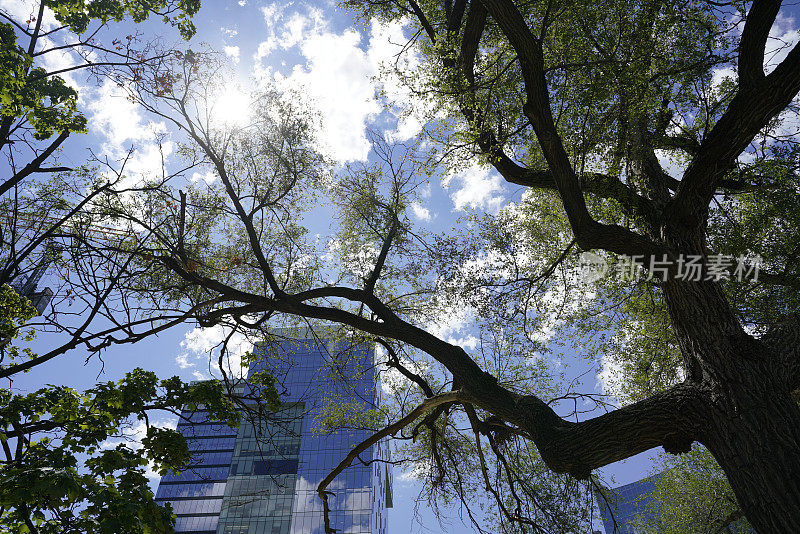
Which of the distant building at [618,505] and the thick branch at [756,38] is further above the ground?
the thick branch at [756,38]

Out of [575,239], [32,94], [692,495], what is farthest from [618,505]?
[32,94]

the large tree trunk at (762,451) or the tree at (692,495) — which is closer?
the large tree trunk at (762,451)

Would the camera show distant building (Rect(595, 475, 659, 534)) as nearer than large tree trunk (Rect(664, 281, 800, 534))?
No

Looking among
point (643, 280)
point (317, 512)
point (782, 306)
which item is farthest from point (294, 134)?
point (317, 512)

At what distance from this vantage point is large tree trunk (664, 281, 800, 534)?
13.1ft

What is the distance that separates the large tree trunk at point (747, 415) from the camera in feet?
13.1

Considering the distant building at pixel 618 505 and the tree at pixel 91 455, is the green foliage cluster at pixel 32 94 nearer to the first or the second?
the tree at pixel 91 455

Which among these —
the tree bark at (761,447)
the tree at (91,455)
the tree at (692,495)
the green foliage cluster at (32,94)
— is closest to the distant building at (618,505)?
the tree at (692,495)

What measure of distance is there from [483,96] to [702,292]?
462 centimetres

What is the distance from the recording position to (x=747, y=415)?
443 centimetres

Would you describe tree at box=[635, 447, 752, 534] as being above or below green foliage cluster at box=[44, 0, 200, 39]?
below

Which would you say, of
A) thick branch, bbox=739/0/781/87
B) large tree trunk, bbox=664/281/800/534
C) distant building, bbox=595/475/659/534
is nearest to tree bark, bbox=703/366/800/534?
large tree trunk, bbox=664/281/800/534

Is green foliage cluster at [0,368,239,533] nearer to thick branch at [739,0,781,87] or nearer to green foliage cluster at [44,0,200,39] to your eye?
green foliage cluster at [44,0,200,39]

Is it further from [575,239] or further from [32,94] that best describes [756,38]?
[32,94]
